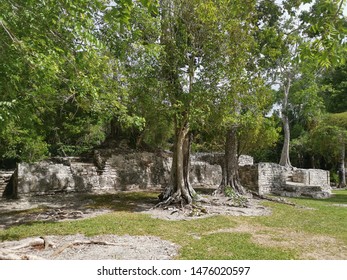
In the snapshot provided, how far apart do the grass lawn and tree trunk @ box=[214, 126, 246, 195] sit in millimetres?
3951

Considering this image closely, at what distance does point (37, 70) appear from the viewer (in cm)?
604

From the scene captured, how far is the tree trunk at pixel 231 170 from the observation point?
570 inches

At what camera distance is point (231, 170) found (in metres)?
14.8

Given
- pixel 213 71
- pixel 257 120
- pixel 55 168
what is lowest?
pixel 55 168

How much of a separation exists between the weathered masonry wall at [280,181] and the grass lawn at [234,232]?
6.44 meters

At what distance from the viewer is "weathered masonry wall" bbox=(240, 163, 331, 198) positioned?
17.2 meters

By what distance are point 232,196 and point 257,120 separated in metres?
3.41

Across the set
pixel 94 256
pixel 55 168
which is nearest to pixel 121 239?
pixel 94 256

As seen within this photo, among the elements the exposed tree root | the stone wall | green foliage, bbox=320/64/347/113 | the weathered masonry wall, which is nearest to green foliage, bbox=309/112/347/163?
the weathered masonry wall

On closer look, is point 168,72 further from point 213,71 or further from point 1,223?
point 1,223

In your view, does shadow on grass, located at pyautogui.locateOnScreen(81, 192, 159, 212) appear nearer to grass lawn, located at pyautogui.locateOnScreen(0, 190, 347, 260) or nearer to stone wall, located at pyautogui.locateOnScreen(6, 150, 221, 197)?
A: grass lawn, located at pyautogui.locateOnScreen(0, 190, 347, 260)

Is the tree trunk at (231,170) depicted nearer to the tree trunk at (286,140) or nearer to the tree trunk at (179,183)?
the tree trunk at (179,183)

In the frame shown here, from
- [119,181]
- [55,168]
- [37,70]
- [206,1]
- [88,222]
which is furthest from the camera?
[119,181]

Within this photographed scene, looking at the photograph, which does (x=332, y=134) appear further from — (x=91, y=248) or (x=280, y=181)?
(x=91, y=248)
